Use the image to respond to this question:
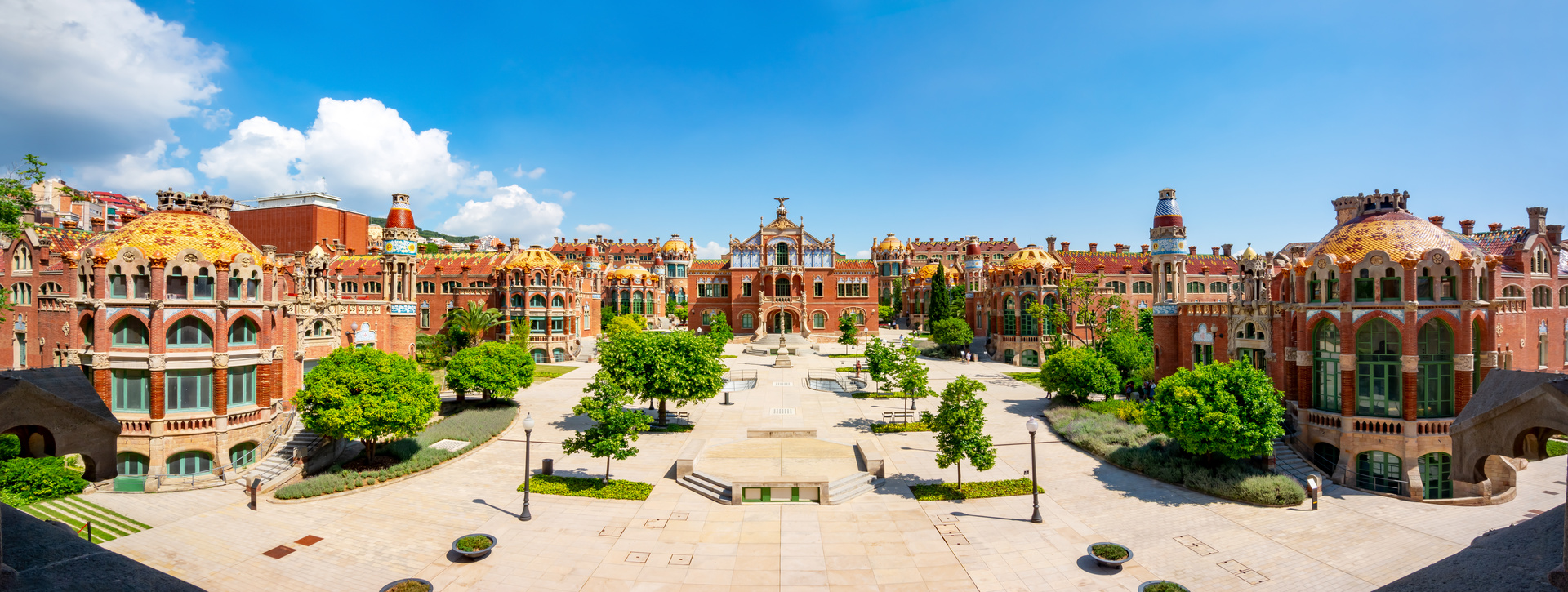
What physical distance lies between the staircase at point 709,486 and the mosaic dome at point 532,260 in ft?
139

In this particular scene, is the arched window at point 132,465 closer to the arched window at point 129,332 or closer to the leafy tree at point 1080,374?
the arched window at point 129,332

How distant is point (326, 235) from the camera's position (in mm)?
93000

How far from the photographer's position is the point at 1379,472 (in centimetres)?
2412

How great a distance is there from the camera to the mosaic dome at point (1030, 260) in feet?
192

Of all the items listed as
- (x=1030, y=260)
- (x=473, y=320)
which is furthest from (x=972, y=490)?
(x=473, y=320)

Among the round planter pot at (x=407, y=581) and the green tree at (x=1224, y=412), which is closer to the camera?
the round planter pot at (x=407, y=581)

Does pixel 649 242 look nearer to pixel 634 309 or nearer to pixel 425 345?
pixel 634 309

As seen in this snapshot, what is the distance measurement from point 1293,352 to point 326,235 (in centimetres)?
11343

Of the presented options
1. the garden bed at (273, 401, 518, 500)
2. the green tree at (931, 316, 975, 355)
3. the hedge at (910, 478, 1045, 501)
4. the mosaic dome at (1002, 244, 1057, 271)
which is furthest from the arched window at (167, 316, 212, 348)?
the mosaic dome at (1002, 244, 1057, 271)

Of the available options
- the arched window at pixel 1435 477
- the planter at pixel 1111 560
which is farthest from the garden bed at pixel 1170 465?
the planter at pixel 1111 560

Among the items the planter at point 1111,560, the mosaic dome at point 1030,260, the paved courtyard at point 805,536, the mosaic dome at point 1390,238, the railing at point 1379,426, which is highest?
the mosaic dome at point 1030,260

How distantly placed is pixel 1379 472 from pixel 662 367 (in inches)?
1187

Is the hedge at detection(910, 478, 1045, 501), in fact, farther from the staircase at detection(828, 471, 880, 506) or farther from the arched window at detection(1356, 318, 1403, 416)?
the arched window at detection(1356, 318, 1403, 416)

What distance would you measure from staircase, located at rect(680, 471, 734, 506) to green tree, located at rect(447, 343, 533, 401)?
1594cm
